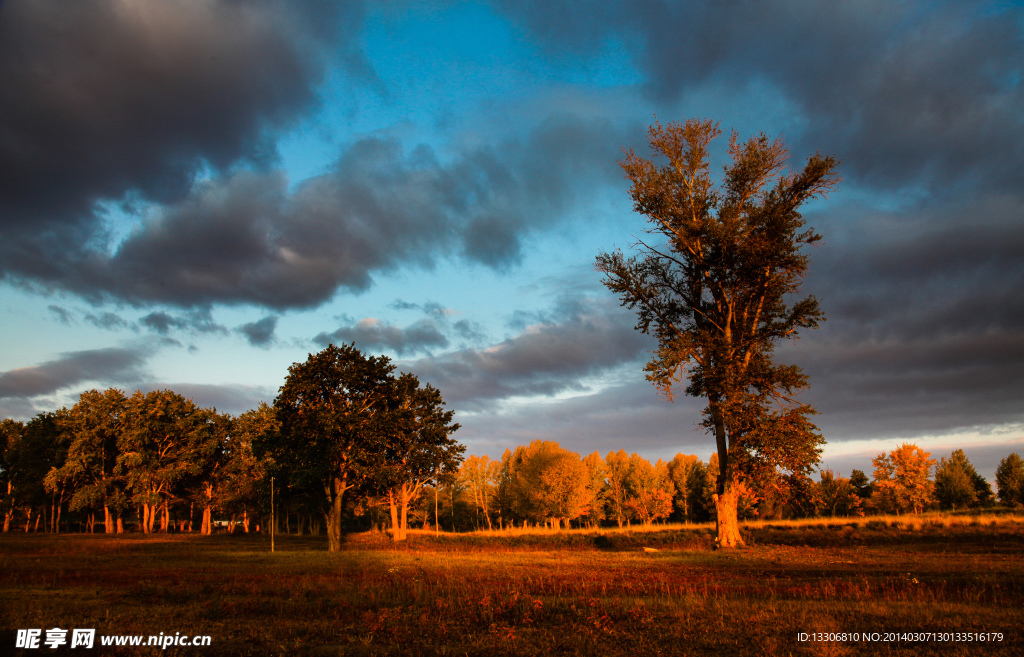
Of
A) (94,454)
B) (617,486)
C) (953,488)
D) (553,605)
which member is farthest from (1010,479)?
(94,454)

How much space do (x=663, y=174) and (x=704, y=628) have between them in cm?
2694

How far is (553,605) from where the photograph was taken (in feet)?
40.3

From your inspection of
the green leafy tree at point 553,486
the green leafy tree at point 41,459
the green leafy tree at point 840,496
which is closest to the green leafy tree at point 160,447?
the green leafy tree at point 41,459

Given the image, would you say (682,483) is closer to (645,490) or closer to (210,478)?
(645,490)

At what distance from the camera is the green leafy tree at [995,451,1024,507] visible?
86.6 metres

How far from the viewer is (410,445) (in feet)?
135

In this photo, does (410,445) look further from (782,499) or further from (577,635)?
(577,635)

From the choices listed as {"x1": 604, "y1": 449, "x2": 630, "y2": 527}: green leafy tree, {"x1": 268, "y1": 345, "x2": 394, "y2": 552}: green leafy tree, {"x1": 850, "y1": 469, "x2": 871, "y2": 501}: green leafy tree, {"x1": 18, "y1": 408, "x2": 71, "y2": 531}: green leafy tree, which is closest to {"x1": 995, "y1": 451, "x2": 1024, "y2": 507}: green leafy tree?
{"x1": 850, "y1": 469, "x2": 871, "y2": 501}: green leafy tree

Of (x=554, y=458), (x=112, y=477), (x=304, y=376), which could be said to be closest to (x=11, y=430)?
(x=112, y=477)

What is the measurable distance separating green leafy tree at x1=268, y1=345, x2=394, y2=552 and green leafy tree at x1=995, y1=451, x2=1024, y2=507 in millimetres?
98846

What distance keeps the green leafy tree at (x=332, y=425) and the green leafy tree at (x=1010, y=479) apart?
98846mm

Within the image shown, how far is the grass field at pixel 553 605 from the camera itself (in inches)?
362

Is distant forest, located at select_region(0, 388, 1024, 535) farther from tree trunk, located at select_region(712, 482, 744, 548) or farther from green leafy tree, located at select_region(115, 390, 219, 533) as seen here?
tree trunk, located at select_region(712, 482, 744, 548)

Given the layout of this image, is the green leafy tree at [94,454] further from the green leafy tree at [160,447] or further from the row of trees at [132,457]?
the green leafy tree at [160,447]
